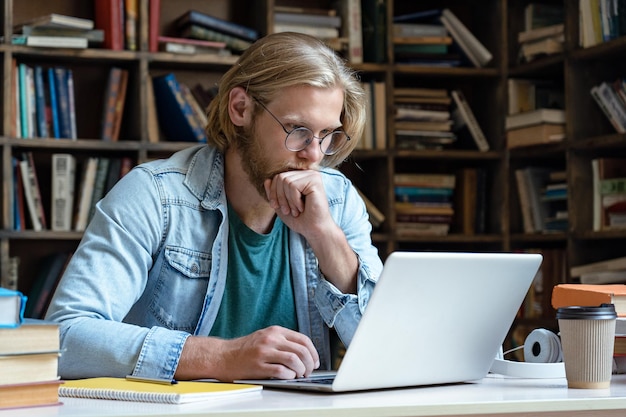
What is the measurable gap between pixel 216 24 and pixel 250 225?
5.84ft

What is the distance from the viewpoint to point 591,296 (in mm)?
1574

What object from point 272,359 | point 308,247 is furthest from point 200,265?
point 272,359

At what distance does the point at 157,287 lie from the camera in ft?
6.10

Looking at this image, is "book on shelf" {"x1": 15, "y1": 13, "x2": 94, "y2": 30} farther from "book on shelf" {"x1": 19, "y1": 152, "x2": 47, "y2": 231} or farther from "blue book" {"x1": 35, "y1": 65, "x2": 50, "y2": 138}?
"book on shelf" {"x1": 19, "y1": 152, "x2": 47, "y2": 231}

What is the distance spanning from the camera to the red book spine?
3570mm

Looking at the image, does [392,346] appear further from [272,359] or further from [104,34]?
[104,34]

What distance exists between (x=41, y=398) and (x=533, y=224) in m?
2.99

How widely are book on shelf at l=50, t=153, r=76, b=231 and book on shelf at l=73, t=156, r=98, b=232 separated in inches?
1.2

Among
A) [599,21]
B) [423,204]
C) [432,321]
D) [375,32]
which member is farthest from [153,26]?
[432,321]

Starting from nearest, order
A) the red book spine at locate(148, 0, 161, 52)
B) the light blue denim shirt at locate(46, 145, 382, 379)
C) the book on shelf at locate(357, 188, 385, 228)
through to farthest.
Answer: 1. the light blue denim shirt at locate(46, 145, 382, 379)
2. the red book spine at locate(148, 0, 161, 52)
3. the book on shelf at locate(357, 188, 385, 228)

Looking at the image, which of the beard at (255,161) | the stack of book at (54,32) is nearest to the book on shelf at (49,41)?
the stack of book at (54,32)

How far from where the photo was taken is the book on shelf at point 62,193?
3.47 meters

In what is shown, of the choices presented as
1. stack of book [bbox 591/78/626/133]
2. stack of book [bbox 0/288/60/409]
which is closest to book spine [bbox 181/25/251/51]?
stack of book [bbox 591/78/626/133]

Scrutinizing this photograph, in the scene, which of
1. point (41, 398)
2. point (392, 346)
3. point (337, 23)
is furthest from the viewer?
point (337, 23)
